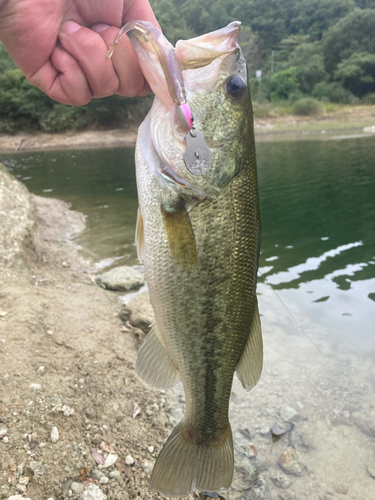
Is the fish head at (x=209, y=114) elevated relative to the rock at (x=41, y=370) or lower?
elevated

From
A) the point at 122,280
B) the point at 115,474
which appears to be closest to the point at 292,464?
the point at 115,474

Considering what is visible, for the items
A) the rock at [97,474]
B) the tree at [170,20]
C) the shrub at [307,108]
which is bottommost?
the shrub at [307,108]

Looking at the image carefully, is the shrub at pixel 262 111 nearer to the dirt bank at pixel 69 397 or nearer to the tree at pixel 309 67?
the tree at pixel 309 67

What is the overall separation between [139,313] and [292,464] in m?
2.67

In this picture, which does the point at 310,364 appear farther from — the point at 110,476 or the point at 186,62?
the point at 186,62

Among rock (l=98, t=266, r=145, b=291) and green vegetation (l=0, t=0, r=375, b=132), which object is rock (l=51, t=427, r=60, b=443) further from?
green vegetation (l=0, t=0, r=375, b=132)

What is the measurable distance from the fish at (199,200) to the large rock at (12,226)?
4.63 metres

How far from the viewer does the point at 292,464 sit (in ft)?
11.8

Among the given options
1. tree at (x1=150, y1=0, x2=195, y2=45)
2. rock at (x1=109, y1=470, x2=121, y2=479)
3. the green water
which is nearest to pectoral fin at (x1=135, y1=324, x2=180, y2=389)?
rock at (x1=109, y1=470, x2=121, y2=479)

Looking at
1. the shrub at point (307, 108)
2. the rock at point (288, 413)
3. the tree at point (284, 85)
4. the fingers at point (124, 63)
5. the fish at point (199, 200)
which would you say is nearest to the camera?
the fish at point (199, 200)

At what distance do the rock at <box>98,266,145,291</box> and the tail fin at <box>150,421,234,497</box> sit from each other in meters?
4.80

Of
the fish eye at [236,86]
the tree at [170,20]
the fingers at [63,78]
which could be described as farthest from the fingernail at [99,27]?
the tree at [170,20]

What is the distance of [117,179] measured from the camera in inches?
782

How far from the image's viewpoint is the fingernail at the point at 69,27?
6.44ft
